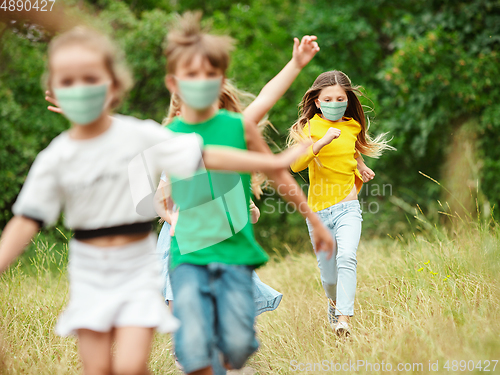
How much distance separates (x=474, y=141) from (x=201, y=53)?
8.13 meters

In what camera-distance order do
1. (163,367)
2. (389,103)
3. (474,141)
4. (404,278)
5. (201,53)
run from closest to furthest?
1. (201,53)
2. (163,367)
3. (404,278)
4. (474,141)
5. (389,103)

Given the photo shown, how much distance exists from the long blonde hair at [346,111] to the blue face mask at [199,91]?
162cm

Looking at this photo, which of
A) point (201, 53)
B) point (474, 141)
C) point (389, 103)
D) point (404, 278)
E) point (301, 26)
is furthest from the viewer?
point (301, 26)

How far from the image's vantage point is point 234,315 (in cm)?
221

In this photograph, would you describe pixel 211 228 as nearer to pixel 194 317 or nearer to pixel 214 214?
pixel 214 214

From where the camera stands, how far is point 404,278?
162 inches

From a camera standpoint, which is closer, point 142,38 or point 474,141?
point 474,141

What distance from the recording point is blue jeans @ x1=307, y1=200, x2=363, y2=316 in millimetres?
3537

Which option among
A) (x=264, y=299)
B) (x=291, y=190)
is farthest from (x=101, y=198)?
(x=264, y=299)

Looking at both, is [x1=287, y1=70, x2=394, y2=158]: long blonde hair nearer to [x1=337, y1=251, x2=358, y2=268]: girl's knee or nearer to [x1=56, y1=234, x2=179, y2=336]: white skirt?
[x1=337, y1=251, x2=358, y2=268]: girl's knee

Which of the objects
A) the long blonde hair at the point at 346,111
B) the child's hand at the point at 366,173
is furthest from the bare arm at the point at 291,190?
the child's hand at the point at 366,173

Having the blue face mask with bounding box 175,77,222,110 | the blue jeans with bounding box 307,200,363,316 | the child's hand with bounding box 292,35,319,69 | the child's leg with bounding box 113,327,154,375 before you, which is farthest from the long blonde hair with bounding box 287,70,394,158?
the child's leg with bounding box 113,327,154,375

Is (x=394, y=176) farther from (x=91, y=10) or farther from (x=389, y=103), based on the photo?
(x=91, y=10)

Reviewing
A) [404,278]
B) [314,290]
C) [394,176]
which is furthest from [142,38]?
[404,278]
